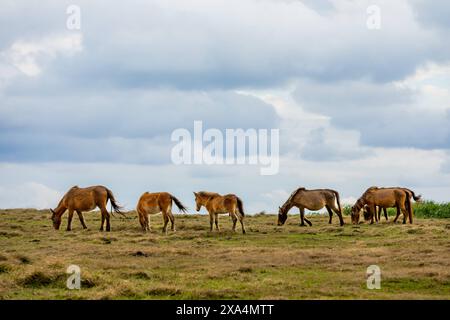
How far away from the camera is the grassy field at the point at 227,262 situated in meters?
15.6

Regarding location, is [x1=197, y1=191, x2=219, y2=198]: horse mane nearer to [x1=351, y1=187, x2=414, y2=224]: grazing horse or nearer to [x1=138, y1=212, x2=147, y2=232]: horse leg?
[x1=138, y1=212, x2=147, y2=232]: horse leg

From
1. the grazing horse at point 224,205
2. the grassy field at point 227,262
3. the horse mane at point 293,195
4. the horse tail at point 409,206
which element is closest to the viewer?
the grassy field at point 227,262

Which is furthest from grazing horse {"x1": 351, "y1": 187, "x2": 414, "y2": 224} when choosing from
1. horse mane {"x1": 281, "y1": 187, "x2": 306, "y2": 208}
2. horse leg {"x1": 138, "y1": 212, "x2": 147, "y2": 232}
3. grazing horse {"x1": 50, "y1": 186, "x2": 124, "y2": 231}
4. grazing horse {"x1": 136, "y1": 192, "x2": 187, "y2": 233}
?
grazing horse {"x1": 50, "y1": 186, "x2": 124, "y2": 231}

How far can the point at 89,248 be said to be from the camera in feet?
75.3

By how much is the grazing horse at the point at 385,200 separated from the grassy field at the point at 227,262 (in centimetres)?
210

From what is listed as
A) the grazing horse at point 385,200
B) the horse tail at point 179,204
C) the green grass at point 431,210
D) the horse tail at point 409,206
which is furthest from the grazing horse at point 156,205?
the green grass at point 431,210

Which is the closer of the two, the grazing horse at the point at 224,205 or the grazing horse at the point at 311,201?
the grazing horse at the point at 224,205

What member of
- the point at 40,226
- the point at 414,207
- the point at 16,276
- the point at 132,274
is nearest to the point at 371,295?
the point at 132,274

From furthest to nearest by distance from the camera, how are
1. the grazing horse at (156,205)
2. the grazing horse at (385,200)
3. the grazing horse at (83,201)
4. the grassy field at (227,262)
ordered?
the grazing horse at (385,200)
the grazing horse at (83,201)
the grazing horse at (156,205)
the grassy field at (227,262)

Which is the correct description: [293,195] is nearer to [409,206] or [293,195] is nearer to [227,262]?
[409,206]

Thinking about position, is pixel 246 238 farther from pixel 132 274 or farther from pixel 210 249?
pixel 132 274

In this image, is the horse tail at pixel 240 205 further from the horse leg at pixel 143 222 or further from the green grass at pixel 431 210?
the green grass at pixel 431 210

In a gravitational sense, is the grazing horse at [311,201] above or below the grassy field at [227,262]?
above
